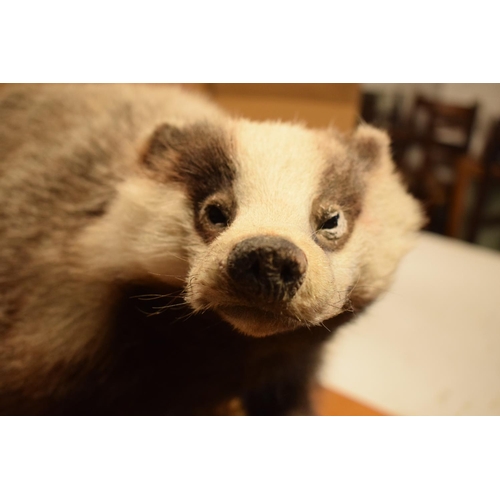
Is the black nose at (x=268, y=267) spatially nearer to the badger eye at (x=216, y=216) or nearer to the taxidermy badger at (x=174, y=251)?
the taxidermy badger at (x=174, y=251)

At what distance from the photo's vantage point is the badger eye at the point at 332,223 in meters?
0.93

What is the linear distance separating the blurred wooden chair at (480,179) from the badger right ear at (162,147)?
0.54 m

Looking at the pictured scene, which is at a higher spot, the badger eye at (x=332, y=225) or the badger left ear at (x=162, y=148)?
the badger left ear at (x=162, y=148)

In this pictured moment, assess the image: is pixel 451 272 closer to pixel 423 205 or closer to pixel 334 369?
pixel 423 205

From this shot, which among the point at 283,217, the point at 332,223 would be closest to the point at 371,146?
the point at 332,223

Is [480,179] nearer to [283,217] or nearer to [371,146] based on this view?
[371,146]

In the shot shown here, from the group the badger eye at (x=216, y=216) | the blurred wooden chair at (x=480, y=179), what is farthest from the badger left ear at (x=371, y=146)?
the badger eye at (x=216, y=216)

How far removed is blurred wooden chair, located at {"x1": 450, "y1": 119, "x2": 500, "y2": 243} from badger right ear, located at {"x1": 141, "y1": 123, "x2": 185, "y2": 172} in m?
0.54

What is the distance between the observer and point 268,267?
74 cm

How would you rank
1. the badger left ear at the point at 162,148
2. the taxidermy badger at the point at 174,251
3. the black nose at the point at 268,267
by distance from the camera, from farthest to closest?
the badger left ear at the point at 162,148 < the taxidermy badger at the point at 174,251 < the black nose at the point at 268,267

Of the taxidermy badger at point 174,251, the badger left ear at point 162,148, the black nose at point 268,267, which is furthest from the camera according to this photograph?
the badger left ear at point 162,148

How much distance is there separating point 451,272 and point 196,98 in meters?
0.70

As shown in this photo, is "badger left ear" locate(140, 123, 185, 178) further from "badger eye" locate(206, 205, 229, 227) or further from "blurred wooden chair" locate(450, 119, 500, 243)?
"blurred wooden chair" locate(450, 119, 500, 243)

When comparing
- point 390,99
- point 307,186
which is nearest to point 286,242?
point 307,186
